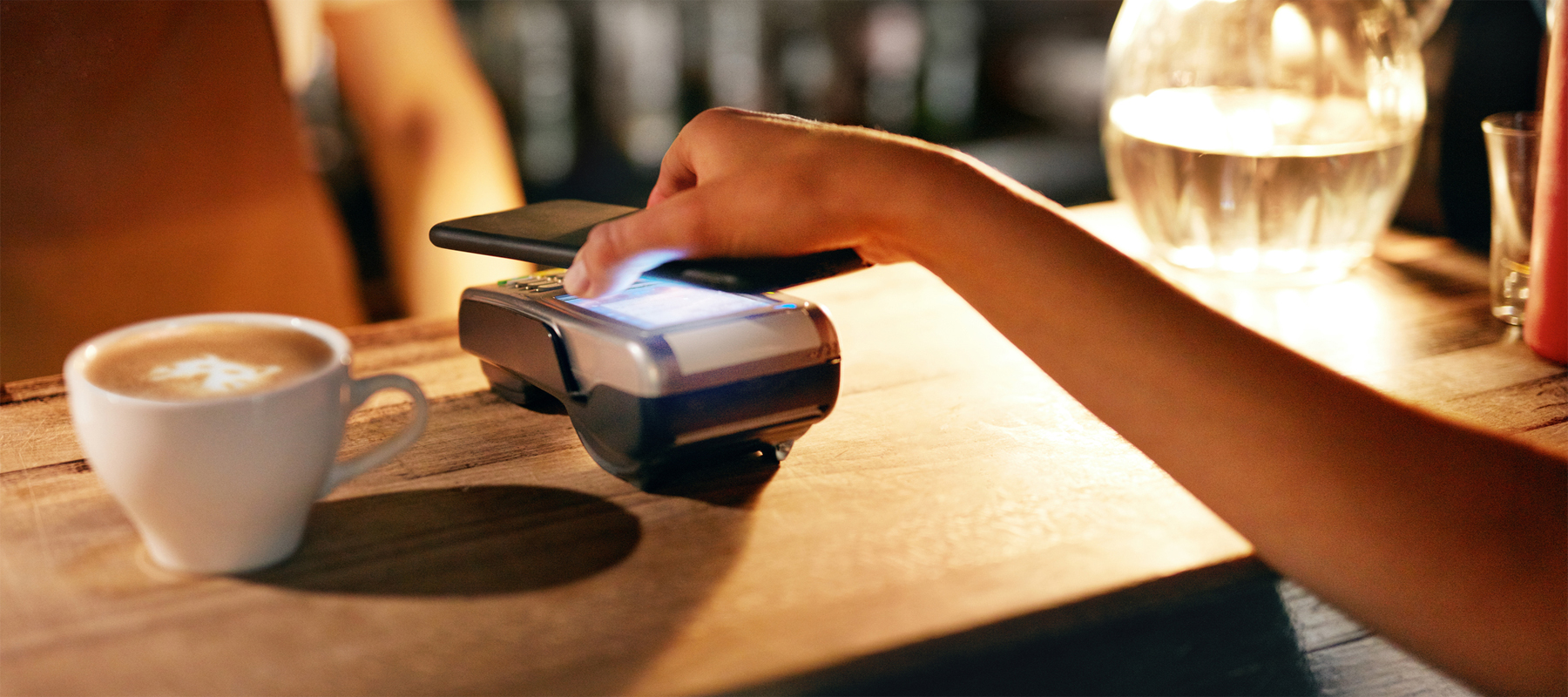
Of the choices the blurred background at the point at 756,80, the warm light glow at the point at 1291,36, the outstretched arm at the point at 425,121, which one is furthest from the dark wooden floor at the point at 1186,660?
the blurred background at the point at 756,80

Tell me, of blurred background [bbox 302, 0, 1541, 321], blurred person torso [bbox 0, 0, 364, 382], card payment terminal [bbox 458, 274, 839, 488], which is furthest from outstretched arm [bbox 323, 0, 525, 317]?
card payment terminal [bbox 458, 274, 839, 488]

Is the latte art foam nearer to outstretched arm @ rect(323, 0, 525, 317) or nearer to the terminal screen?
the terminal screen

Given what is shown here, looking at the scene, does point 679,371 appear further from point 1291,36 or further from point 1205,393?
point 1291,36

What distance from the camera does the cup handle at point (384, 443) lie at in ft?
1.37

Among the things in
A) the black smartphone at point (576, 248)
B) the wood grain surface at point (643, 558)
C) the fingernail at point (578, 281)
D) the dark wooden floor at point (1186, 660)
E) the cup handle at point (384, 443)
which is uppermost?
the black smartphone at point (576, 248)

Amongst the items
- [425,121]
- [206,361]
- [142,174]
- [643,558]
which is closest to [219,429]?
[206,361]

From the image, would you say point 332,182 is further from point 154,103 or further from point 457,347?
point 457,347

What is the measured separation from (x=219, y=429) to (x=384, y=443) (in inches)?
2.9

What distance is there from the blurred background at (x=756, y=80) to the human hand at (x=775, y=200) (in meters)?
1.53

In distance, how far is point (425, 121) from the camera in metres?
1.42

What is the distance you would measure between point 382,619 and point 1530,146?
0.70m

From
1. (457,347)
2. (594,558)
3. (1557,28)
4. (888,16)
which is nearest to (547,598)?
(594,558)

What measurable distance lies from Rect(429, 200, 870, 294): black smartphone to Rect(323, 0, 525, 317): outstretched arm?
2.95 feet

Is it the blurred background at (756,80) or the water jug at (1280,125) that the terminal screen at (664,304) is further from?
the blurred background at (756,80)
